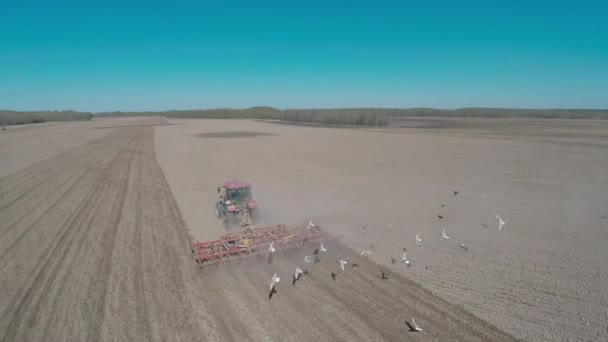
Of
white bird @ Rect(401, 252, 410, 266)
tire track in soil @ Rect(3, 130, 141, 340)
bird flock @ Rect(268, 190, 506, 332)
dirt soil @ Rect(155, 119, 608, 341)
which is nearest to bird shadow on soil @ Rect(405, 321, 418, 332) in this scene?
bird flock @ Rect(268, 190, 506, 332)

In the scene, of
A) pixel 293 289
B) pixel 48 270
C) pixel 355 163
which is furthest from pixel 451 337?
pixel 355 163

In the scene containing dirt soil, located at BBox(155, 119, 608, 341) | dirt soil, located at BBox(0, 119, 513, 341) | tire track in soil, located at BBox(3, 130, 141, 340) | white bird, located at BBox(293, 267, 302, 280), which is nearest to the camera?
dirt soil, located at BBox(0, 119, 513, 341)

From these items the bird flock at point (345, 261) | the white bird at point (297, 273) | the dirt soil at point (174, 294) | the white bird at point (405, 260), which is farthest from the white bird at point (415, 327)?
the white bird at point (297, 273)

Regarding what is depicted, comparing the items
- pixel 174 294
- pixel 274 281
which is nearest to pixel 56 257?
pixel 174 294

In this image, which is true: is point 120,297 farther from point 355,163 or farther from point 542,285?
point 355,163

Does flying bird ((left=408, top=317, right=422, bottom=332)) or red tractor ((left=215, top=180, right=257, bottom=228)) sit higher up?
red tractor ((left=215, top=180, right=257, bottom=228))

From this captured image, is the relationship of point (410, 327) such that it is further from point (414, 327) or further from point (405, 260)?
point (405, 260)

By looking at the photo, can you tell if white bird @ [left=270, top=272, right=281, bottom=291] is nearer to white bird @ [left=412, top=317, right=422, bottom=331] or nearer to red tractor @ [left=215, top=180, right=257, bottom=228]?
white bird @ [left=412, top=317, right=422, bottom=331]
